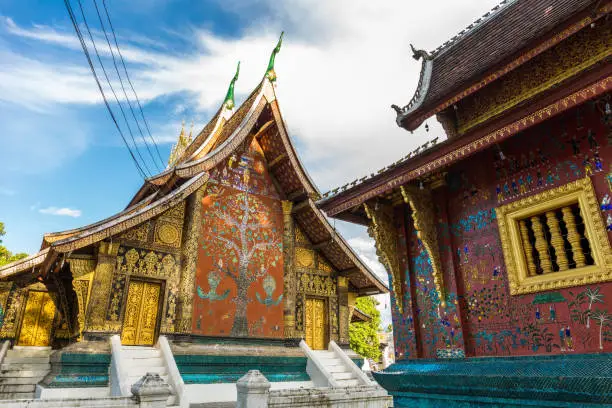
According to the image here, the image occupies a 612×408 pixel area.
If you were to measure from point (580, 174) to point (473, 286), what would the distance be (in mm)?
Result: 1643

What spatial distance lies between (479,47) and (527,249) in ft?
11.3

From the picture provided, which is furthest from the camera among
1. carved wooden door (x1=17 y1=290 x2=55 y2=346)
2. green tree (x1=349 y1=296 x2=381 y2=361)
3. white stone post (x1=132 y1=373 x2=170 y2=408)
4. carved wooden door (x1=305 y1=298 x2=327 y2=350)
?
green tree (x1=349 y1=296 x2=381 y2=361)

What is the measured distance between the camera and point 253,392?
3967mm

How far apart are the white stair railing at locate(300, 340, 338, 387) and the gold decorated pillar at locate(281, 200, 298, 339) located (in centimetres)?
64

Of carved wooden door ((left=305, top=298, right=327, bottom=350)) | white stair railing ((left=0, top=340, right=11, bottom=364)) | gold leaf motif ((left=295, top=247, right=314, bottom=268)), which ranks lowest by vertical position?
white stair railing ((left=0, top=340, right=11, bottom=364))

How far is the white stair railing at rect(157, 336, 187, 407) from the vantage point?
22.1ft

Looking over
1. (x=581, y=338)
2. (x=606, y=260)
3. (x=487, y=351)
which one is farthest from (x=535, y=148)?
(x=487, y=351)

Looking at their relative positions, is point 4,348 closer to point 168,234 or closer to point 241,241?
point 168,234

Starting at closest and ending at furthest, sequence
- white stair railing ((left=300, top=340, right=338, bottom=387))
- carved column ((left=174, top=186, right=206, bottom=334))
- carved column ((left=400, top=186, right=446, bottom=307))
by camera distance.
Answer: carved column ((left=400, top=186, right=446, bottom=307)) < carved column ((left=174, top=186, right=206, bottom=334)) < white stair railing ((left=300, top=340, right=338, bottom=387))

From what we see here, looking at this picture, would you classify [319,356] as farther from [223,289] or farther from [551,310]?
[551,310]

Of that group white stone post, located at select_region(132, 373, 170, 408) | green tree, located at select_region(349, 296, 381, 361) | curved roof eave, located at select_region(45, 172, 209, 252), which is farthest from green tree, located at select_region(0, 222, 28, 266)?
green tree, located at select_region(349, 296, 381, 361)

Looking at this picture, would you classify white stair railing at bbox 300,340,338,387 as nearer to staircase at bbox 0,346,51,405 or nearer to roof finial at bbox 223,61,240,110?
staircase at bbox 0,346,51,405

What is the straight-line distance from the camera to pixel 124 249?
8.23 metres

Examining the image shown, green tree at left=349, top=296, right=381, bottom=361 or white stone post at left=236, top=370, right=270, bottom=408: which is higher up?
green tree at left=349, top=296, right=381, bottom=361
